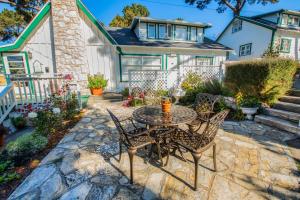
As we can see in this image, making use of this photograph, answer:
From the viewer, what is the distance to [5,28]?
48.4 feet

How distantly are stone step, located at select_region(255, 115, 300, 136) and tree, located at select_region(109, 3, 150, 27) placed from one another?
59.6 feet

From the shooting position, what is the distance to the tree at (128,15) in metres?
19.0

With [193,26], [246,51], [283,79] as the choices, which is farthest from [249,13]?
[283,79]

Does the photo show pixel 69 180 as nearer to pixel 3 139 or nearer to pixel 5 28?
pixel 3 139

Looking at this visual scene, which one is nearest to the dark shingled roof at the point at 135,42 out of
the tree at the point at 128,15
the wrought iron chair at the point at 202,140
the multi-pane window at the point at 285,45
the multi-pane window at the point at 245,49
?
the multi-pane window at the point at 245,49

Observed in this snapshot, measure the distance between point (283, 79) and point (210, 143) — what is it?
4.12 meters

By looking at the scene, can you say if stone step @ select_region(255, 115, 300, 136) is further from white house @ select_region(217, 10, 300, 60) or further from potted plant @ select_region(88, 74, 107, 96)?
white house @ select_region(217, 10, 300, 60)

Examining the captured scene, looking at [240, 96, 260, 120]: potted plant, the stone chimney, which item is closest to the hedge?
[240, 96, 260, 120]: potted plant

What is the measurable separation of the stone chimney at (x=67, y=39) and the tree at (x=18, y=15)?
9215 mm

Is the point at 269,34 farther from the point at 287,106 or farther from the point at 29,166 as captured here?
the point at 29,166

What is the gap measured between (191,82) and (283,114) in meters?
3.37

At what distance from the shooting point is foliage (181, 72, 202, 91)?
6.74 m

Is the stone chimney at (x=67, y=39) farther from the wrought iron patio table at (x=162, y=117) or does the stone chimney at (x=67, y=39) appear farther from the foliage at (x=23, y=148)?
the wrought iron patio table at (x=162, y=117)

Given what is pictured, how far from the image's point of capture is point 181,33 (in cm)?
1068
